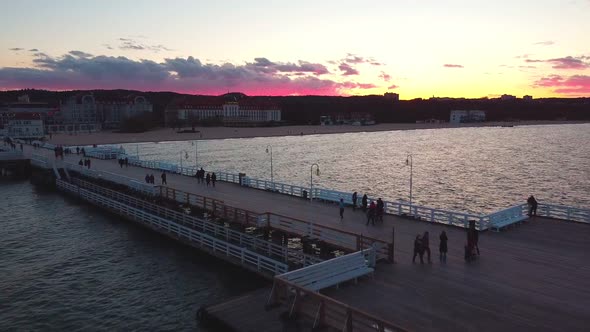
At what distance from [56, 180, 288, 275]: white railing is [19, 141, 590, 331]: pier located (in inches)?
3.3

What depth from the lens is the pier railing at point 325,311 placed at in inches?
385

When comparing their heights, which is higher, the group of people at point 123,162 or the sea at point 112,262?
the group of people at point 123,162

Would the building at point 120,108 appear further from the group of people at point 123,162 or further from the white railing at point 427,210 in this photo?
the white railing at point 427,210

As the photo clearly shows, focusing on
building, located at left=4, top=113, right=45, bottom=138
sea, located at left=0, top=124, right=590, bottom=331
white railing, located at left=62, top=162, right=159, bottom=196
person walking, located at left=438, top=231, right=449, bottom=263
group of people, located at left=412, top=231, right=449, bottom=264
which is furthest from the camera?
building, located at left=4, top=113, right=45, bottom=138

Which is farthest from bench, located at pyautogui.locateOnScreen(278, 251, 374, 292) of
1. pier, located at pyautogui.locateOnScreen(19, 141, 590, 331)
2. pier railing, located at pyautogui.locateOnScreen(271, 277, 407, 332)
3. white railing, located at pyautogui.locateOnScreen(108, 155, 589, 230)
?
white railing, located at pyautogui.locateOnScreen(108, 155, 589, 230)

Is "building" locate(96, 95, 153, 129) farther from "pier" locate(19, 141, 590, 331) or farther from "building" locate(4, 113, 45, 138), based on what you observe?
"pier" locate(19, 141, 590, 331)

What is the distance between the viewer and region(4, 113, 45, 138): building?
110 meters

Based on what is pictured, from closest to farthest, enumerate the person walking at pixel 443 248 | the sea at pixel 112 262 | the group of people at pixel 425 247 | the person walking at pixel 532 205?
the group of people at pixel 425 247 < the person walking at pixel 443 248 < the sea at pixel 112 262 < the person walking at pixel 532 205

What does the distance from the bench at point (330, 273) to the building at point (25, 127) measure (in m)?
119

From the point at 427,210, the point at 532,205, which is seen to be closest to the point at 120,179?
the point at 427,210

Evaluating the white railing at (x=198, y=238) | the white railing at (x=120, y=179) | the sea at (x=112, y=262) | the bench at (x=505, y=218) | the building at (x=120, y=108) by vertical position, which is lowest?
the sea at (x=112, y=262)

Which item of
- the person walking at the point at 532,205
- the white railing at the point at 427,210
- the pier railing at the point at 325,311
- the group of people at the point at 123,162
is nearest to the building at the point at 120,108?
the group of people at the point at 123,162

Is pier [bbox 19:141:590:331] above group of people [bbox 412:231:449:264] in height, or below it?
below

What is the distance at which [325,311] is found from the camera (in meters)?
10.9
